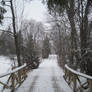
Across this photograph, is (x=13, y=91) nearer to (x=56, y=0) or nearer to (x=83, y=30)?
(x=56, y=0)

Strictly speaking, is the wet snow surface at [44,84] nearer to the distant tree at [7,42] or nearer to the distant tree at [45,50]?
the distant tree at [7,42]

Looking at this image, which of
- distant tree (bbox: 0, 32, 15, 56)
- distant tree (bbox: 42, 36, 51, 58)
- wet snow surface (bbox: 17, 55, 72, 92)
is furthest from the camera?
distant tree (bbox: 42, 36, 51, 58)

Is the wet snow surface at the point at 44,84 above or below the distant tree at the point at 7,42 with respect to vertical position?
below

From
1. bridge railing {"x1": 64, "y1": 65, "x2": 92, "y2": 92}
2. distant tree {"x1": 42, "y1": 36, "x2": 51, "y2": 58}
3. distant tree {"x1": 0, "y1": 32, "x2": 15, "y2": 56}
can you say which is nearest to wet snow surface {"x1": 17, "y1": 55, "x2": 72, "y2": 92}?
bridge railing {"x1": 64, "y1": 65, "x2": 92, "y2": 92}

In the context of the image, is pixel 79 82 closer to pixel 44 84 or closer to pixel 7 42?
pixel 44 84

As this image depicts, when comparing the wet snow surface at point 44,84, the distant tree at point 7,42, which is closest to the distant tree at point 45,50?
the distant tree at point 7,42

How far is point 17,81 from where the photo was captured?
27.9ft

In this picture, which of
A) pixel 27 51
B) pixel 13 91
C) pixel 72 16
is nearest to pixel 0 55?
pixel 27 51

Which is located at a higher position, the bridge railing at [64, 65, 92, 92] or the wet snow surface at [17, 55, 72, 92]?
the bridge railing at [64, 65, 92, 92]

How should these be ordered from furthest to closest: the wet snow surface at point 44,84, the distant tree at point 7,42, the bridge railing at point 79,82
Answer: the distant tree at point 7,42, the wet snow surface at point 44,84, the bridge railing at point 79,82

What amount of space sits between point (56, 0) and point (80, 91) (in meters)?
3.24

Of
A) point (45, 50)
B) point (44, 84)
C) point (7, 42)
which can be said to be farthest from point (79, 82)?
point (45, 50)

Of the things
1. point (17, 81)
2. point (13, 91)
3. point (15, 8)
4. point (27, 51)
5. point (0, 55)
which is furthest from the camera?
point (0, 55)

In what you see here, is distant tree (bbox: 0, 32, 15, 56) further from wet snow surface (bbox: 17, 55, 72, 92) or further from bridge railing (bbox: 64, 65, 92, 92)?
bridge railing (bbox: 64, 65, 92, 92)
